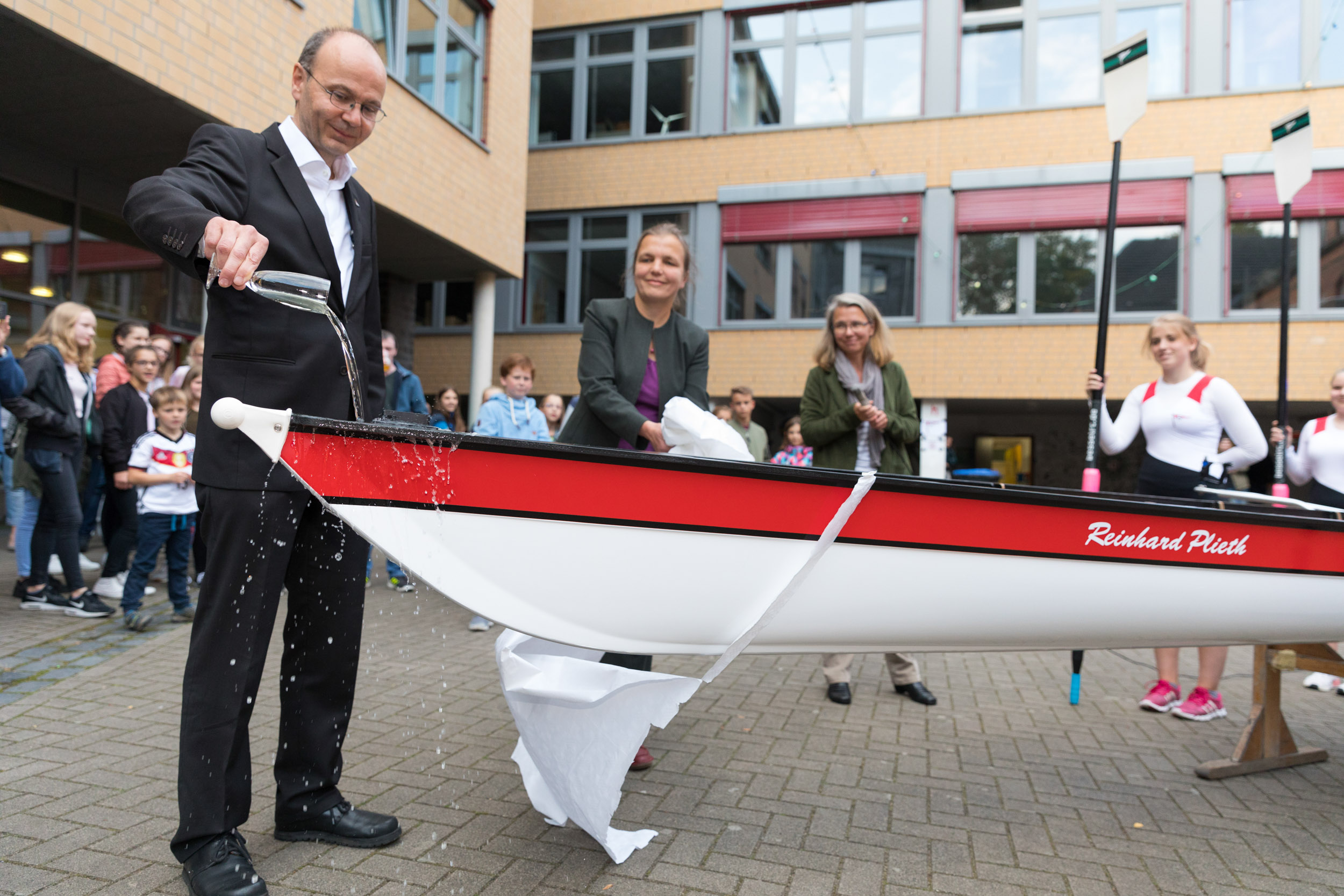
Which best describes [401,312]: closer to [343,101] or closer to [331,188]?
[331,188]

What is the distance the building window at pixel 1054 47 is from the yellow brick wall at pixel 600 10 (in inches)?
178

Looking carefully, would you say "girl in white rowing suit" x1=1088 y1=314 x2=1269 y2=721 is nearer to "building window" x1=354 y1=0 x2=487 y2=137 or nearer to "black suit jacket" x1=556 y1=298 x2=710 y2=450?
"black suit jacket" x1=556 y1=298 x2=710 y2=450

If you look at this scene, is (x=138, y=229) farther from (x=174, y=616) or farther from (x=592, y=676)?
(x=174, y=616)

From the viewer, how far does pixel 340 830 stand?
231 centimetres

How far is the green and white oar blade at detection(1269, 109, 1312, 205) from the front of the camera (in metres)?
5.52

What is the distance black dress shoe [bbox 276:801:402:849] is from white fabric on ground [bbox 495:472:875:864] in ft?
1.63

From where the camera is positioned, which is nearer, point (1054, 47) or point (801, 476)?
point (801, 476)

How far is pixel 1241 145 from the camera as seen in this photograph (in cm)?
1278

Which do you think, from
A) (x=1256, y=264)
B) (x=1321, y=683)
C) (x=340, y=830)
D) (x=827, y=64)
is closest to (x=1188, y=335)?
(x=1321, y=683)

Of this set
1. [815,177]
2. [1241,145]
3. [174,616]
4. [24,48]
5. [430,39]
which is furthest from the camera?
[815,177]

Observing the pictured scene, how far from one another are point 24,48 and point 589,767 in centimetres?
A: 676

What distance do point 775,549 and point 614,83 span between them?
1545 centimetres

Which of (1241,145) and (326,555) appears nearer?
(326,555)

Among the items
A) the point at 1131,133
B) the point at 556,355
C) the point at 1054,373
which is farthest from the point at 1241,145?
the point at 556,355
